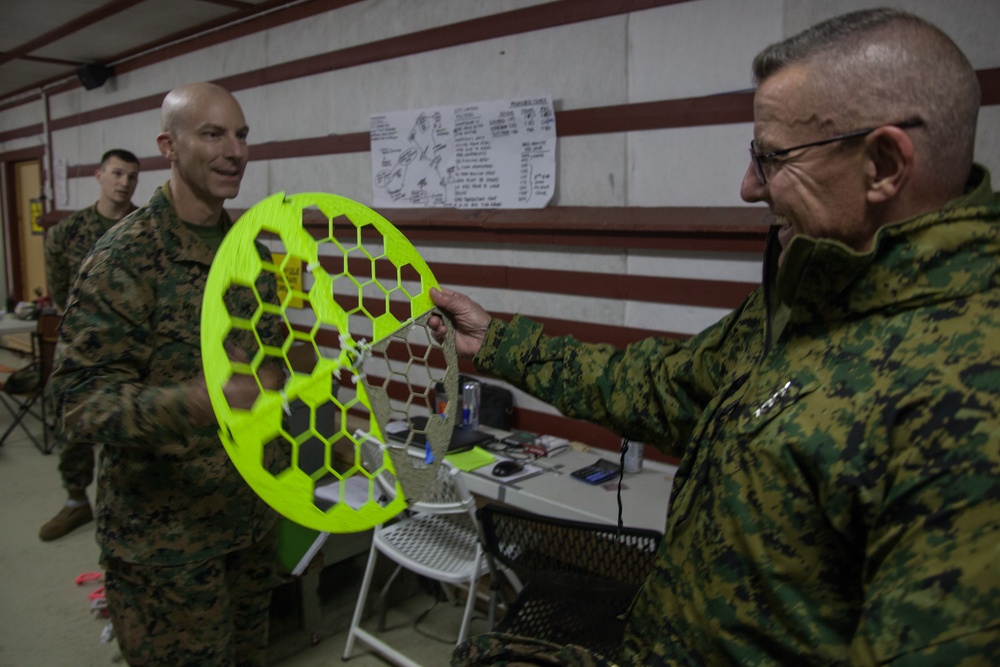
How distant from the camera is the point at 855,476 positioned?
2.61 feet

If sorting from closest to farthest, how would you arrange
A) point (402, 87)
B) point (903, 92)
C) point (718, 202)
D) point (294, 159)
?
point (903, 92) → point (718, 202) → point (402, 87) → point (294, 159)

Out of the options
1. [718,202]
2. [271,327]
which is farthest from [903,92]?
[718,202]

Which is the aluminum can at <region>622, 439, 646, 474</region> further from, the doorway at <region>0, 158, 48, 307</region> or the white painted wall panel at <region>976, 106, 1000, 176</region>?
the doorway at <region>0, 158, 48, 307</region>

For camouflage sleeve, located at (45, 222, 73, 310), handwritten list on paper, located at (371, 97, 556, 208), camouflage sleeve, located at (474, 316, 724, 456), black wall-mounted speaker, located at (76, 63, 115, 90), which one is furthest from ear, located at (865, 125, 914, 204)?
black wall-mounted speaker, located at (76, 63, 115, 90)

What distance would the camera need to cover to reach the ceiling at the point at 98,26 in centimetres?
418

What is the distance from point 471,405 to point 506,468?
1.94 feet

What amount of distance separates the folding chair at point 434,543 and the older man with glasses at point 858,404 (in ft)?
4.75

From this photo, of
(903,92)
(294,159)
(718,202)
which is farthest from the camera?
(294,159)

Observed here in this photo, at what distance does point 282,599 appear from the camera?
285 cm

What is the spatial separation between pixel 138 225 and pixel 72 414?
48cm

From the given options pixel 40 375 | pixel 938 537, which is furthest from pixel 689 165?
pixel 40 375

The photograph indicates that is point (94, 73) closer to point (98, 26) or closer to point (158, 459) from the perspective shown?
point (98, 26)

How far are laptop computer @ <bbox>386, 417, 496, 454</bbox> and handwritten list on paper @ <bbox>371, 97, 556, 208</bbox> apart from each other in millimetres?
1040

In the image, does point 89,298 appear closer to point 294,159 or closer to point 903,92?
point 903,92
